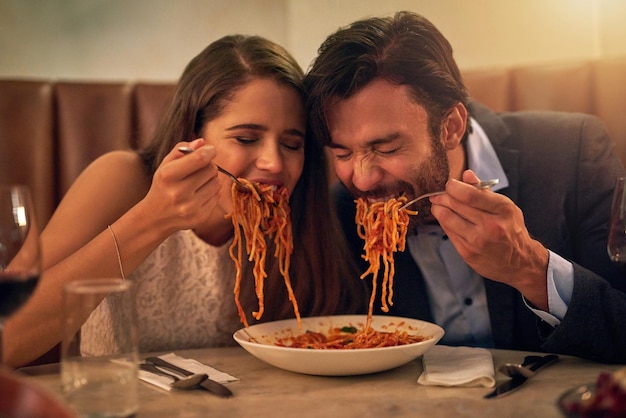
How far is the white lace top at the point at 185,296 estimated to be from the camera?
6.95ft

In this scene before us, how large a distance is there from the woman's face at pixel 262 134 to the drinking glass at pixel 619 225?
88 centimetres

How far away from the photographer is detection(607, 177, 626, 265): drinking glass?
4.30 ft

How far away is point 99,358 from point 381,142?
3.38 feet

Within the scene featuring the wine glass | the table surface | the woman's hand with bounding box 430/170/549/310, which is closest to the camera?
the wine glass

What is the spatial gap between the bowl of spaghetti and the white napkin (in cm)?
8

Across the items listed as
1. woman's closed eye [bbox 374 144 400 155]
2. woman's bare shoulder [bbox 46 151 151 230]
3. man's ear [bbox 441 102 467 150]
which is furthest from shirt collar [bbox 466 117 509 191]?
woman's bare shoulder [bbox 46 151 151 230]

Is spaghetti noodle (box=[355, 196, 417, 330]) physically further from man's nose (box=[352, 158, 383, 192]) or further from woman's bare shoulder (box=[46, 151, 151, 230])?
woman's bare shoulder (box=[46, 151, 151, 230])

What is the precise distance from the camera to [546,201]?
216 cm

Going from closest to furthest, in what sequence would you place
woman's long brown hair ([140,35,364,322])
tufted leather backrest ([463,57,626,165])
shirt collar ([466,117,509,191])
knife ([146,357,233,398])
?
knife ([146,357,233,398]), woman's long brown hair ([140,35,364,322]), shirt collar ([466,117,509,191]), tufted leather backrest ([463,57,626,165])

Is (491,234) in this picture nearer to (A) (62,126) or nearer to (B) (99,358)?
(B) (99,358)

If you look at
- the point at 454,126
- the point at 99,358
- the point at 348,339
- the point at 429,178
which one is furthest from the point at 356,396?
the point at 454,126

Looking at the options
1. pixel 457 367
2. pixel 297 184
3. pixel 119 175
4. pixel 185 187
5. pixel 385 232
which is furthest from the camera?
pixel 297 184

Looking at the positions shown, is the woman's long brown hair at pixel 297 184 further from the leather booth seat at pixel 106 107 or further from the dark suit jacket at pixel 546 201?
the leather booth seat at pixel 106 107

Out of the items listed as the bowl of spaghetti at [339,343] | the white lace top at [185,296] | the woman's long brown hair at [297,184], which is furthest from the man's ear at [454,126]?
the white lace top at [185,296]
